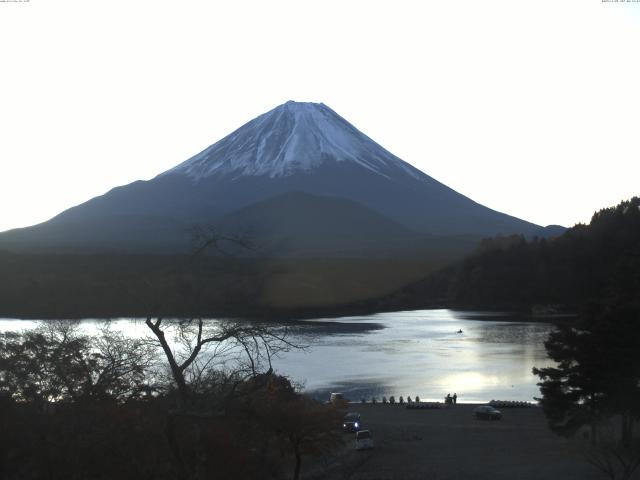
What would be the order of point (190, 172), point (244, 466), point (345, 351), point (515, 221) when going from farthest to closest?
point (190, 172)
point (515, 221)
point (345, 351)
point (244, 466)

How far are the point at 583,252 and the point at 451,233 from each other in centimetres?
2779

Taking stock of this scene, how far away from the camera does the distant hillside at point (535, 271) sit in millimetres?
41375

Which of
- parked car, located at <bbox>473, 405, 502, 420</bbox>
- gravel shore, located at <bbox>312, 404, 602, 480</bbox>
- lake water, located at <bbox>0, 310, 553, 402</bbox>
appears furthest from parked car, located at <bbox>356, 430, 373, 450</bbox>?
lake water, located at <bbox>0, 310, 553, 402</bbox>

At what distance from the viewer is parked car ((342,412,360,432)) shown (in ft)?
35.4

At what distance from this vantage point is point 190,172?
87375mm

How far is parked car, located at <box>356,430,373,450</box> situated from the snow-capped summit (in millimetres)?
76569

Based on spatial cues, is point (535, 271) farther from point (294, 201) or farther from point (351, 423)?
point (294, 201)

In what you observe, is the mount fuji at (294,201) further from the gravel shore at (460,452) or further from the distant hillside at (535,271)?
the gravel shore at (460,452)

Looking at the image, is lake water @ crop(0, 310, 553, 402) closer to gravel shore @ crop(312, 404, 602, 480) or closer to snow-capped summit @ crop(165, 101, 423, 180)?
gravel shore @ crop(312, 404, 602, 480)

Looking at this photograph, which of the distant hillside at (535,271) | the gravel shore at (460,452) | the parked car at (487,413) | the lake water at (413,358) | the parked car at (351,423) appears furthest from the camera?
the distant hillside at (535,271)

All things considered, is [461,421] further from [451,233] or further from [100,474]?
[451,233]

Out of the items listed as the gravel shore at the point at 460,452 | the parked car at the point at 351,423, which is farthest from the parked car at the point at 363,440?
the parked car at the point at 351,423

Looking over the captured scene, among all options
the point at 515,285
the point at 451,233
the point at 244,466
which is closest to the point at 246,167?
the point at 451,233

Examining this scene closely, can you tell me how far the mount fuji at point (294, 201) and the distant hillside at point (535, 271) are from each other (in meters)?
10.7
